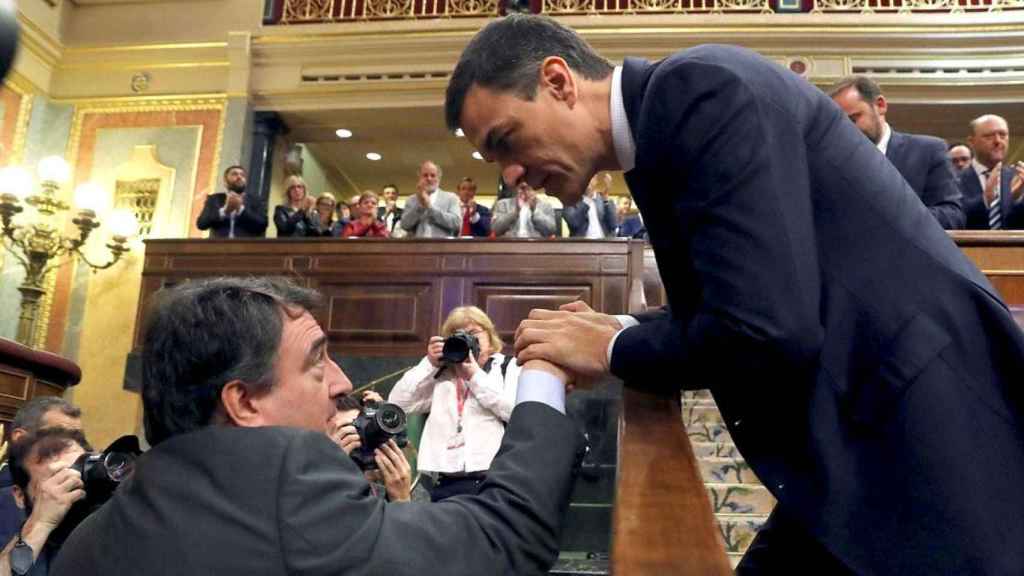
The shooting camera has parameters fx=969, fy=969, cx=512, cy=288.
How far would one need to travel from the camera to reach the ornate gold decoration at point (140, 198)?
A: 8.88 metres

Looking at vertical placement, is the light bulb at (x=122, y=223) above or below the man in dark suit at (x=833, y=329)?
above

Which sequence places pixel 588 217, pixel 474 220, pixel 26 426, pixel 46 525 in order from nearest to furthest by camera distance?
1. pixel 46 525
2. pixel 26 426
3. pixel 588 217
4. pixel 474 220

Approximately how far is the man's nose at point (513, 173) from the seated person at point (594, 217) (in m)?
5.40

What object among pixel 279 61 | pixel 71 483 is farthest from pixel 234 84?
pixel 71 483

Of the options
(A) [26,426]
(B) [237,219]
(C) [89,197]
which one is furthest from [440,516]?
(C) [89,197]

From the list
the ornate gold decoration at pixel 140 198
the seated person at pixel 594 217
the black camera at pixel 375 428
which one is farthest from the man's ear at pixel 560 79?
the ornate gold decoration at pixel 140 198

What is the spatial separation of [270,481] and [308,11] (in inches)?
351

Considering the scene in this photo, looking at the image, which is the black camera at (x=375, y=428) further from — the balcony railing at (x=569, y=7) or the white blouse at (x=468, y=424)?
the balcony railing at (x=569, y=7)

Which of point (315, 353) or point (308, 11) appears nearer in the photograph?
point (315, 353)

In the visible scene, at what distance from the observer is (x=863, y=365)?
38.0 inches

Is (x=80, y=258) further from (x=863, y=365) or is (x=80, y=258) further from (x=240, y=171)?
(x=863, y=365)

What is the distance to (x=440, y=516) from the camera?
110cm

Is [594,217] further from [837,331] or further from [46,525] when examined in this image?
[837,331]

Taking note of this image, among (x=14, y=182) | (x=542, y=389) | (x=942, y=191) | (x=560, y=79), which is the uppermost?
(x=14, y=182)
